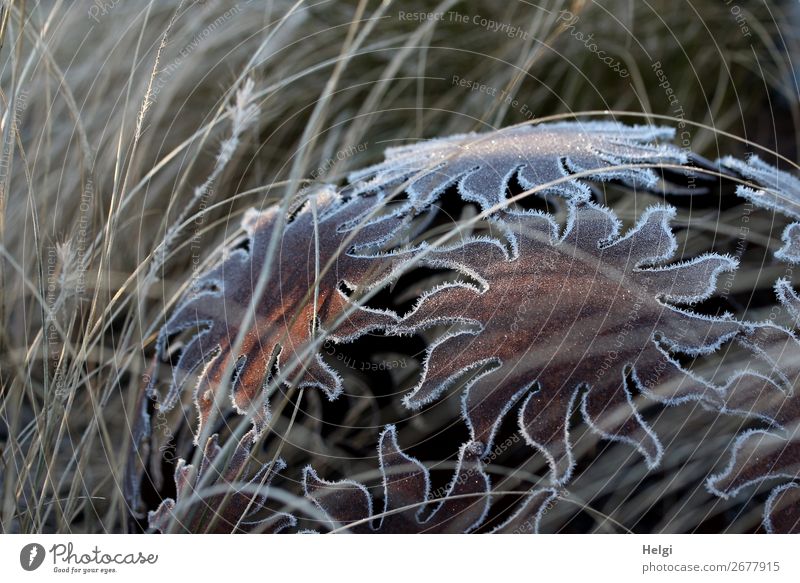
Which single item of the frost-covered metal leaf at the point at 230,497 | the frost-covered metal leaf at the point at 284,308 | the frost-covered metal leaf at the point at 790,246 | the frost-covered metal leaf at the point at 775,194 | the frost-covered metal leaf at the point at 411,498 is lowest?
the frost-covered metal leaf at the point at 230,497

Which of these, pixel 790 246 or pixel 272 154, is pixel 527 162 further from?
pixel 272 154

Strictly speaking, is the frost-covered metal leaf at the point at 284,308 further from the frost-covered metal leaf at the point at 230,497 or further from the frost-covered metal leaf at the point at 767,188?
the frost-covered metal leaf at the point at 767,188

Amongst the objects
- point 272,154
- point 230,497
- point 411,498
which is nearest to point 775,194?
point 411,498

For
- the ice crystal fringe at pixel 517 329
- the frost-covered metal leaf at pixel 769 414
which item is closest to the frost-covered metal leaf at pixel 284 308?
the ice crystal fringe at pixel 517 329

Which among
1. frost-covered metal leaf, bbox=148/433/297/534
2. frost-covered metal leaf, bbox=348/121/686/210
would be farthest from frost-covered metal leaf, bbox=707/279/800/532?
frost-covered metal leaf, bbox=148/433/297/534

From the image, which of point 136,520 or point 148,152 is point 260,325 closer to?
point 136,520

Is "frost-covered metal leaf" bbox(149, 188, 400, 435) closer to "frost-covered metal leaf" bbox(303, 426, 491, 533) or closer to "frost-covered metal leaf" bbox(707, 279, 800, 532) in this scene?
"frost-covered metal leaf" bbox(303, 426, 491, 533)
